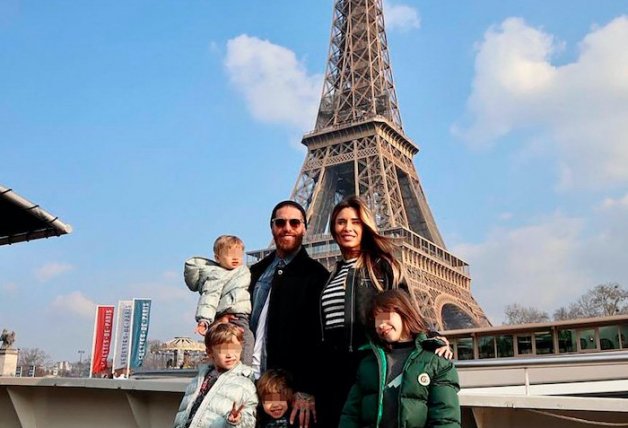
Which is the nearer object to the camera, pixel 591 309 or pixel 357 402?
pixel 357 402

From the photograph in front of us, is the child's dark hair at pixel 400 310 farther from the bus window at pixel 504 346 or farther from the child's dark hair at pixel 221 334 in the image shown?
the bus window at pixel 504 346

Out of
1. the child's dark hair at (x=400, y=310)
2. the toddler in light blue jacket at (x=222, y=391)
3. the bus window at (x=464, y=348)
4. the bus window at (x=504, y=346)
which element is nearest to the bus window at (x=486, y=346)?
the bus window at (x=504, y=346)

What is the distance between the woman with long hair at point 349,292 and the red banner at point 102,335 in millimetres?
16735

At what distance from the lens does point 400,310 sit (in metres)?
2.72

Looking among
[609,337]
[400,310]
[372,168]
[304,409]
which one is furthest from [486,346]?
[372,168]

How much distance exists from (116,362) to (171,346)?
2058 centimetres

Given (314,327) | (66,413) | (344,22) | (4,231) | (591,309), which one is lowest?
(66,413)

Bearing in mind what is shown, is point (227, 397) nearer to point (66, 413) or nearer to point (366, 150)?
point (66, 413)

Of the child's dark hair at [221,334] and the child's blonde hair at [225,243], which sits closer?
the child's dark hair at [221,334]

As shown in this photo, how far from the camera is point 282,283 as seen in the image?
11.3 ft

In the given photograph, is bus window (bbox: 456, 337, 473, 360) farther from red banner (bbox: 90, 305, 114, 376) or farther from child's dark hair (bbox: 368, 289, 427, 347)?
child's dark hair (bbox: 368, 289, 427, 347)

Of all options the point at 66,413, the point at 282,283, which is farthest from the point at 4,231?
the point at 282,283

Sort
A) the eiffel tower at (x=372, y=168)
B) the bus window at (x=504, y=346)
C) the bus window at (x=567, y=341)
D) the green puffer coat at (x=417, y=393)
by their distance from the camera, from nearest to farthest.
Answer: the green puffer coat at (x=417, y=393) → the bus window at (x=567, y=341) → the bus window at (x=504, y=346) → the eiffel tower at (x=372, y=168)

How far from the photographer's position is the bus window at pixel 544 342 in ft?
53.8
